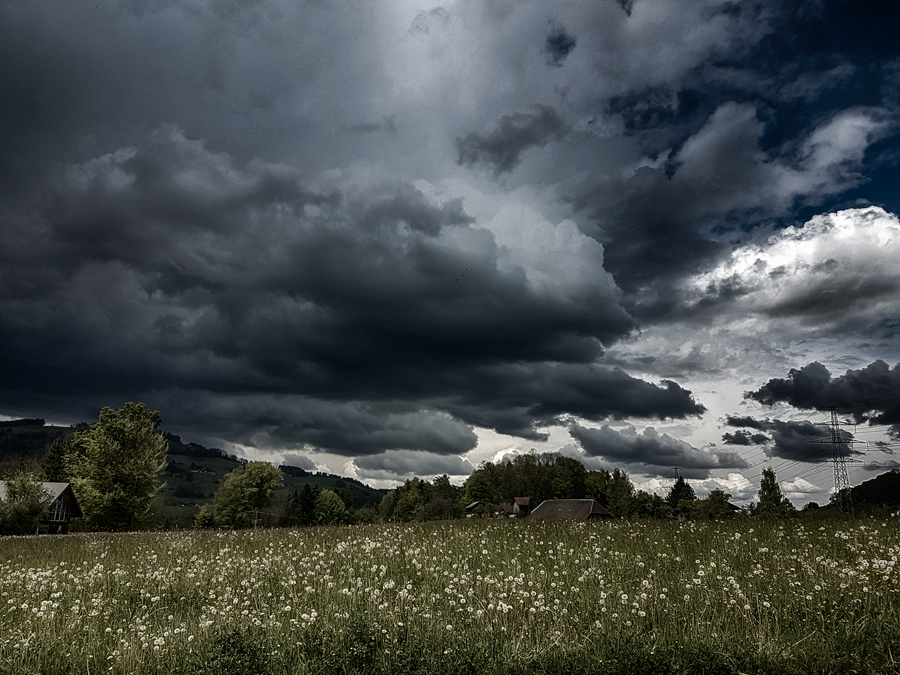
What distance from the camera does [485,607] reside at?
7.41 m

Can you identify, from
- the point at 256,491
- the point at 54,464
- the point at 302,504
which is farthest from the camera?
the point at 302,504

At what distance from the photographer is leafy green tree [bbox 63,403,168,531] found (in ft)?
149

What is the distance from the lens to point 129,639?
6.45 meters

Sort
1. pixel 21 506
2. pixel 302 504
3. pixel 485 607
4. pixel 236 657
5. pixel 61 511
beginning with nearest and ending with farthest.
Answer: pixel 236 657, pixel 485 607, pixel 21 506, pixel 61 511, pixel 302 504

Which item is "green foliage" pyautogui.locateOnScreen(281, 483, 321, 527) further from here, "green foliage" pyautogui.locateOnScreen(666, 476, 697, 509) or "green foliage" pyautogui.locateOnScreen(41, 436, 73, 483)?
"green foliage" pyautogui.locateOnScreen(666, 476, 697, 509)

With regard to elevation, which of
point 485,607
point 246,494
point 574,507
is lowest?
point 246,494

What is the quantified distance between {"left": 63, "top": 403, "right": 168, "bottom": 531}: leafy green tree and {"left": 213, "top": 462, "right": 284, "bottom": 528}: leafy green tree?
3657 cm

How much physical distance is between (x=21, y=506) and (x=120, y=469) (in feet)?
28.4

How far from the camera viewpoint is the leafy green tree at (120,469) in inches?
1791

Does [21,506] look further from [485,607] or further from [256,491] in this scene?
[485,607]

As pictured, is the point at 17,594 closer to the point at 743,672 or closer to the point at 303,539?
the point at 303,539

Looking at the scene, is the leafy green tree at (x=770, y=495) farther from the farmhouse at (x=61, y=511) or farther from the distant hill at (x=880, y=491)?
the farmhouse at (x=61, y=511)

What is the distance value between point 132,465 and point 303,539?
4116cm

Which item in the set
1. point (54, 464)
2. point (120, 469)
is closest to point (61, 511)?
point (54, 464)
